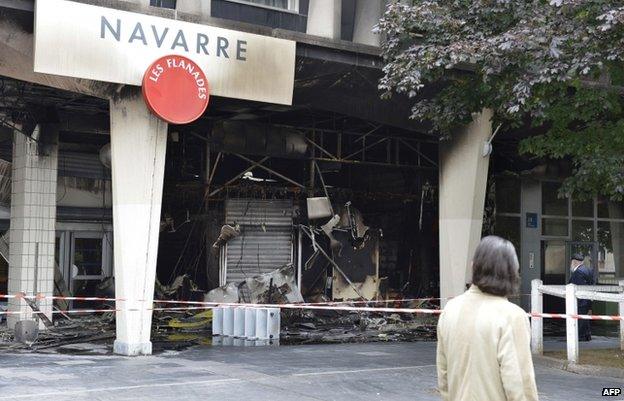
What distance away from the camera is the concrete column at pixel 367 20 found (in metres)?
16.4

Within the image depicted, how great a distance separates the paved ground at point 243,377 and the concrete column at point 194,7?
574cm

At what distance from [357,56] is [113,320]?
848 cm

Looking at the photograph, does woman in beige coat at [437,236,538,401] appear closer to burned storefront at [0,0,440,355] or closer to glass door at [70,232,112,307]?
burned storefront at [0,0,440,355]

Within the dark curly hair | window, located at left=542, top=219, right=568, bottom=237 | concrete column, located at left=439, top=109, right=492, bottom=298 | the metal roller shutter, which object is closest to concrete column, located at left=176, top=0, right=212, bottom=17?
concrete column, located at left=439, top=109, right=492, bottom=298

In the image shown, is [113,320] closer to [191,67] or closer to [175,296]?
[175,296]

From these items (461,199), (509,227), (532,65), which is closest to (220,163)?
(461,199)

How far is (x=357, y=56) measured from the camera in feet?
52.1

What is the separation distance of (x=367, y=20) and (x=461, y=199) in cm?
443

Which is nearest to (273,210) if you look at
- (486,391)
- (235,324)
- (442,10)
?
(235,324)

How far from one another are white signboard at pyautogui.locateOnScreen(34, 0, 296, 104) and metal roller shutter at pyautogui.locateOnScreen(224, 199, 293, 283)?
6110 millimetres

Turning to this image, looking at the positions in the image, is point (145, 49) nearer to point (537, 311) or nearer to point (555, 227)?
point (537, 311)

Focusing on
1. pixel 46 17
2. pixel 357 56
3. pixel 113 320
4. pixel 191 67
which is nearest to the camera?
pixel 46 17

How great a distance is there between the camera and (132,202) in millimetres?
14016

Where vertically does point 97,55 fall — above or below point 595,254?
above
